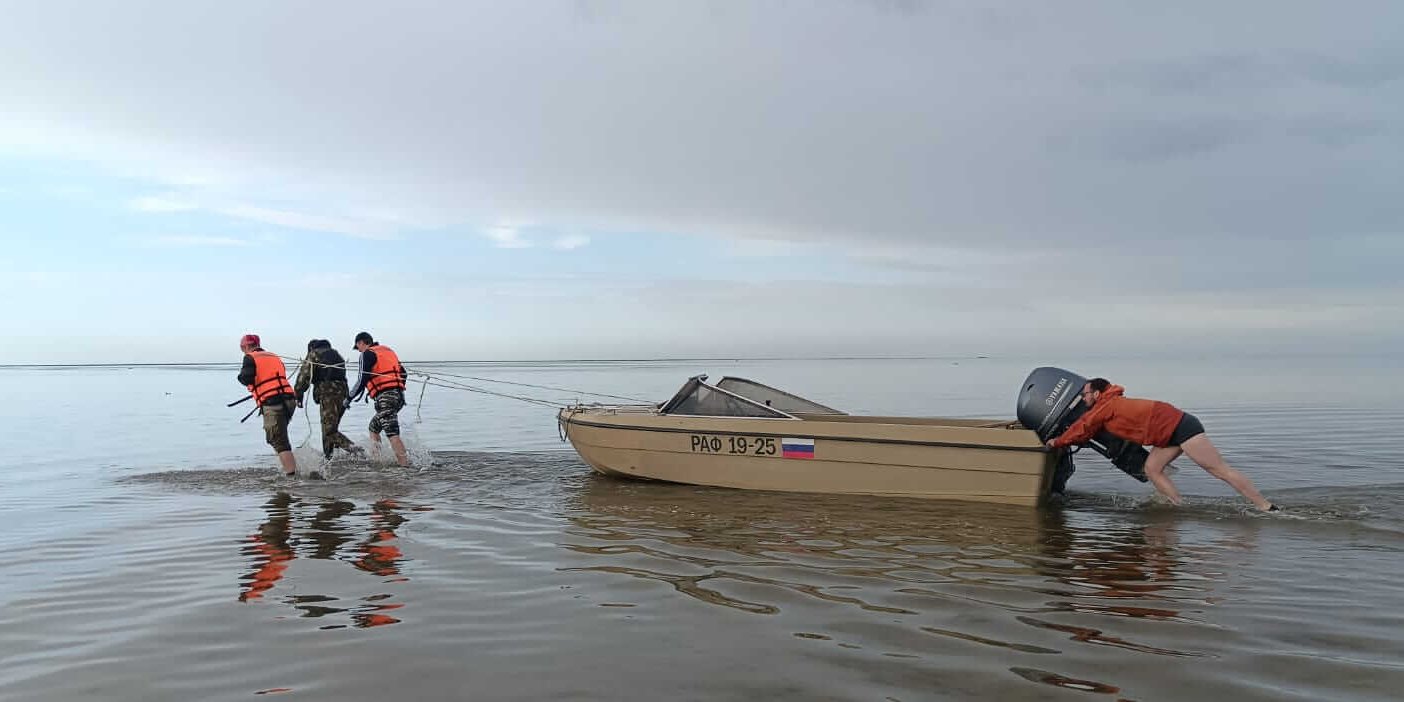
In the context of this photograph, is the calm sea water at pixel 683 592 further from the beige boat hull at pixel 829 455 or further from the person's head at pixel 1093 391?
the person's head at pixel 1093 391

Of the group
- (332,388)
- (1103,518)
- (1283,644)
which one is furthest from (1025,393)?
(332,388)

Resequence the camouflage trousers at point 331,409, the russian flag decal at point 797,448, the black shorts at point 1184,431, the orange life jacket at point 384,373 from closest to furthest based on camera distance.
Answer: the black shorts at point 1184,431 → the russian flag decal at point 797,448 → the orange life jacket at point 384,373 → the camouflage trousers at point 331,409

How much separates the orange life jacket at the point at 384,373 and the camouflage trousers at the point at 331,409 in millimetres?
645

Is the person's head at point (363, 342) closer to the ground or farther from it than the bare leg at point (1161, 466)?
farther from it

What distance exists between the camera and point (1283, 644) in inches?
169

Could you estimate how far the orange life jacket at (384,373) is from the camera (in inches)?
488

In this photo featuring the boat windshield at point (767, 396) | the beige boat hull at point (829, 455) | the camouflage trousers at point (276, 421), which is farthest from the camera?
the camouflage trousers at point (276, 421)

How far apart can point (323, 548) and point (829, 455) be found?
5280 mm

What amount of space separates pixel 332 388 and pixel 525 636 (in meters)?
9.45

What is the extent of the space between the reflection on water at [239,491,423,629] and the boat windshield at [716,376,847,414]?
4307 millimetres

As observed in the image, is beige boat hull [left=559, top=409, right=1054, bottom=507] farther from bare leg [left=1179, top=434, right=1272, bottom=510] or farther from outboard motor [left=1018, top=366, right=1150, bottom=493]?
bare leg [left=1179, top=434, right=1272, bottom=510]

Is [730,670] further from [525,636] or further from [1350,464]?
[1350,464]

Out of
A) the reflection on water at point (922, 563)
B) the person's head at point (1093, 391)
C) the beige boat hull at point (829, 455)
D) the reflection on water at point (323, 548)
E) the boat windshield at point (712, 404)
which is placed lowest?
the reflection on water at point (323, 548)

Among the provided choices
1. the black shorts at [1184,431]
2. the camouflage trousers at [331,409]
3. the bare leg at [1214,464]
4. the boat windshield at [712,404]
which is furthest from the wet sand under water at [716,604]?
the camouflage trousers at [331,409]
